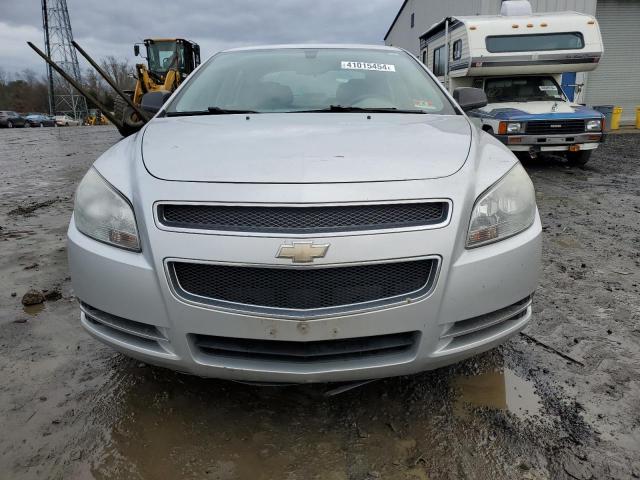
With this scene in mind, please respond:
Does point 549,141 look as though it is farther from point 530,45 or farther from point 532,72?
point 530,45

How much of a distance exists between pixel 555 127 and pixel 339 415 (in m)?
7.57

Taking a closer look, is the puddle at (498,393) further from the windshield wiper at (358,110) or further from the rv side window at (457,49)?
the rv side window at (457,49)

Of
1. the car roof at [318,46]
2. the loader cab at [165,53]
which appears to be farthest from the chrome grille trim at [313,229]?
the loader cab at [165,53]

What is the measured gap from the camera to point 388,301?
5.41 feet

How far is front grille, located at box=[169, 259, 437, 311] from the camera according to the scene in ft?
5.28

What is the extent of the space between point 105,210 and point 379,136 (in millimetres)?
1160

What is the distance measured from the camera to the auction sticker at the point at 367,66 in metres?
3.15

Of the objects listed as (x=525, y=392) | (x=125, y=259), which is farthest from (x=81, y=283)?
(x=525, y=392)

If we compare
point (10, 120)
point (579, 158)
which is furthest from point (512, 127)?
point (10, 120)

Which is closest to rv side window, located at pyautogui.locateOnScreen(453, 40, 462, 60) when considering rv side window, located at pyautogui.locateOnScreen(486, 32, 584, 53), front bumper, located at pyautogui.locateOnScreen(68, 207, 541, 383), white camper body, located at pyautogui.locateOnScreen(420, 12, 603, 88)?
white camper body, located at pyautogui.locateOnScreen(420, 12, 603, 88)

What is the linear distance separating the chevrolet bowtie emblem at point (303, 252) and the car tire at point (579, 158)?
28.2 ft

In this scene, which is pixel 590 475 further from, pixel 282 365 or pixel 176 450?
pixel 176 450

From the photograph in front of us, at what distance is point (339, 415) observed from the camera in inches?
79.1

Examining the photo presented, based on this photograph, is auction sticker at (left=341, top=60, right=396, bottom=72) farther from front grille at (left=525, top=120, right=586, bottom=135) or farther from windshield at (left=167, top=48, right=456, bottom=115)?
front grille at (left=525, top=120, right=586, bottom=135)
